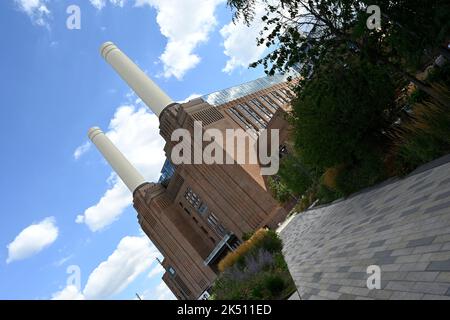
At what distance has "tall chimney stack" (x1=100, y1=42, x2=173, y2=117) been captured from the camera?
60.5 m

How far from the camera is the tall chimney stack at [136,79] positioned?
198ft

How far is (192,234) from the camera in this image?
59844 millimetres

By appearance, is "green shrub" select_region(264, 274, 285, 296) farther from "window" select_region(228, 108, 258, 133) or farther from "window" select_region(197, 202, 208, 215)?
"window" select_region(228, 108, 258, 133)

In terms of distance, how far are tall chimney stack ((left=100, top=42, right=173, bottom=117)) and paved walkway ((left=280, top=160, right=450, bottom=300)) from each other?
169ft

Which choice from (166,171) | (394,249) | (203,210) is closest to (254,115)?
(166,171)

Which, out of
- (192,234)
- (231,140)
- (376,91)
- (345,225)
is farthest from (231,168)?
(345,225)

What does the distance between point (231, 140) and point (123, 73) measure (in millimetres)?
32007

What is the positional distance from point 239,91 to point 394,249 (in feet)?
214

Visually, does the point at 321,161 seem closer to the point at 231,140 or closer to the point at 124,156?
the point at 231,140

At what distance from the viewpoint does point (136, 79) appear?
66.8 meters

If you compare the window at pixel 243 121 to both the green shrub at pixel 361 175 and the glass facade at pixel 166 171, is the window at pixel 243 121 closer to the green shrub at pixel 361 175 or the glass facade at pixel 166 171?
the glass facade at pixel 166 171

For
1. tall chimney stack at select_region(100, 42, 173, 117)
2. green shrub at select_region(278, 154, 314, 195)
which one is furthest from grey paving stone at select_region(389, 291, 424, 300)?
tall chimney stack at select_region(100, 42, 173, 117)

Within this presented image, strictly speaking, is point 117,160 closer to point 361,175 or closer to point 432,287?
point 361,175

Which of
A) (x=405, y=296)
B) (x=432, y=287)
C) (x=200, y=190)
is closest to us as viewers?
(x=432, y=287)
